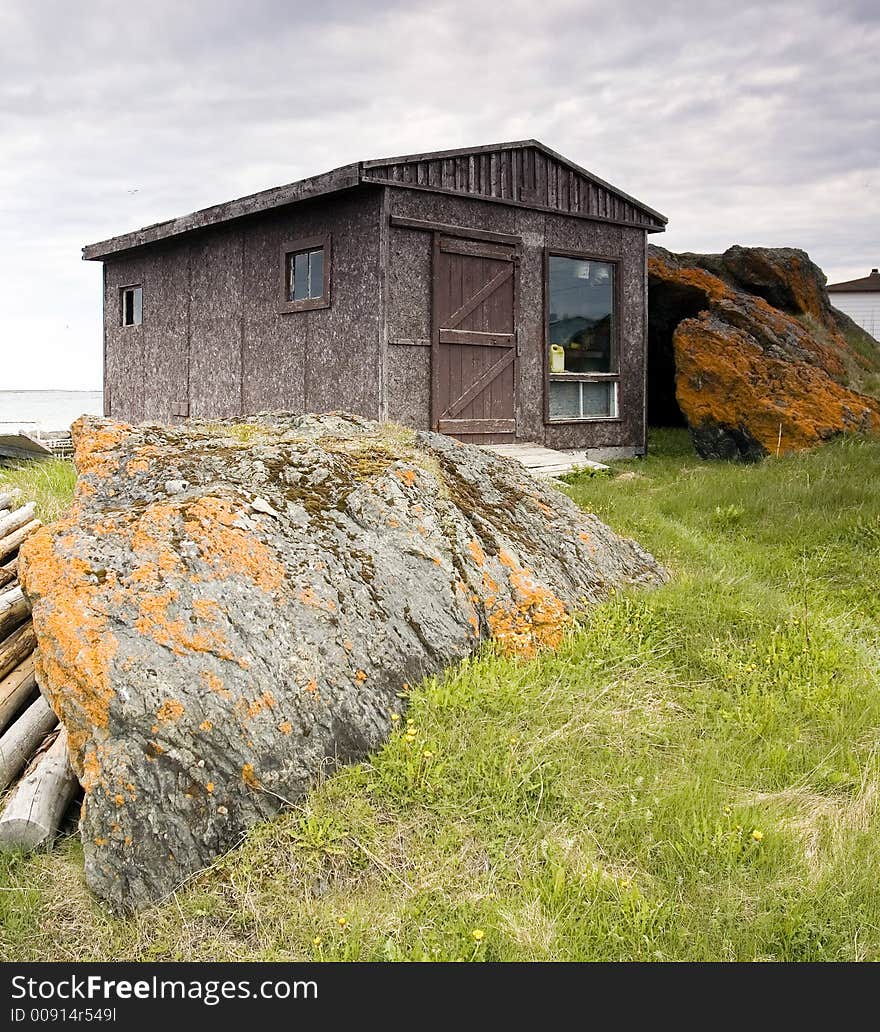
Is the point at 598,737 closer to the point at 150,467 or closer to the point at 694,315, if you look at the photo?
the point at 150,467

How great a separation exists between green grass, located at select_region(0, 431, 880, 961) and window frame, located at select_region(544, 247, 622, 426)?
9048 millimetres

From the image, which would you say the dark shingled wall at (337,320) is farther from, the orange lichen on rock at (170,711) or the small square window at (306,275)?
the orange lichen on rock at (170,711)

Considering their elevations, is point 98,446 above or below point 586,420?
below

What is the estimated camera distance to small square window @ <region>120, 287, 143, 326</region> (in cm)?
1692

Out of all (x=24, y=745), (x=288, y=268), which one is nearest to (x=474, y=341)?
(x=288, y=268)

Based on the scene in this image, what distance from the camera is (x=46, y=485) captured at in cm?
823

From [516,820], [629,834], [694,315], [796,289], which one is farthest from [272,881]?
[796,289]

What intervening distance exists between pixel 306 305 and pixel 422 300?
1729 millimetres

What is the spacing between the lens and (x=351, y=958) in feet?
10.3

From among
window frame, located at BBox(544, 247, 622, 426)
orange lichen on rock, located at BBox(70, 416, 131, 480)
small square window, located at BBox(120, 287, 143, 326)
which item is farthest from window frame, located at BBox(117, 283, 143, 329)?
orange lichen on rock, located at BBox(70, 416, 131, 480)

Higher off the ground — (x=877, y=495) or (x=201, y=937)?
(x=877, y=495)

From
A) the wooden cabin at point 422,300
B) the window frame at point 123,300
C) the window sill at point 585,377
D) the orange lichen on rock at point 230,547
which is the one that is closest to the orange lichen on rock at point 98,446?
the orange lichen on rock at point 230,547

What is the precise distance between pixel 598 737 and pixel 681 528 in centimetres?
455

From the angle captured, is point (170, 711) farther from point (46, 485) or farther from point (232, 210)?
point (232, 210)
